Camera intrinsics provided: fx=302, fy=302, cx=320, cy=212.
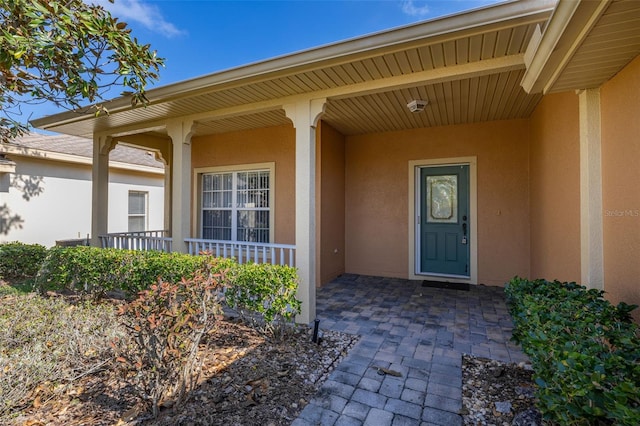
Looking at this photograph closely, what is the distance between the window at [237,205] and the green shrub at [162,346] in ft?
12.8

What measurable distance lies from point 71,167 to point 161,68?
21.1 ft

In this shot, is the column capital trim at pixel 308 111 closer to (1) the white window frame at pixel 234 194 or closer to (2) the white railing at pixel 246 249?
(2) the white railing at pixel 246 249

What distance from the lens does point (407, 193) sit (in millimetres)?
6031

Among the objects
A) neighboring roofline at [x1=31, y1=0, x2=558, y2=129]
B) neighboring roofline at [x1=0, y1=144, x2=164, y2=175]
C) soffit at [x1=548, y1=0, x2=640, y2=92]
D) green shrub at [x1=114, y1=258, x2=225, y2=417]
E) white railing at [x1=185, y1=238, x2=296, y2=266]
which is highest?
neighboring roofline at [x1=31, y1=0, x2=558, y2=129]

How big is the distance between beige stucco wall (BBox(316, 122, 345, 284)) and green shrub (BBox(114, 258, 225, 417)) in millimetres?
3267

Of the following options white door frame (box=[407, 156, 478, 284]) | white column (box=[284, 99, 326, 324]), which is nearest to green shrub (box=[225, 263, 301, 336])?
white column (box=[284, 99, 326, 324])

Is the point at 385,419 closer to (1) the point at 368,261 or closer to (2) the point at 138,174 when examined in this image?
(1) the point at 368,261

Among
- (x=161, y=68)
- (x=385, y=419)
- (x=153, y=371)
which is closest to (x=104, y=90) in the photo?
(x=161, y=68)

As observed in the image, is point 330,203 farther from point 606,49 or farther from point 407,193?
point 606,49

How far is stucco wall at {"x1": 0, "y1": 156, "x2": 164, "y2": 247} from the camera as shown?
7117 mm

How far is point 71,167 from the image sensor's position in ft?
26.8

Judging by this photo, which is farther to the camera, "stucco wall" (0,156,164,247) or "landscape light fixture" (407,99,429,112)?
"stucco wall" (0,156,164,247)

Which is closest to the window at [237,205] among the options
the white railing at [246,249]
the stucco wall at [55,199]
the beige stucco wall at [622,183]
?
the white railing at [246,249]

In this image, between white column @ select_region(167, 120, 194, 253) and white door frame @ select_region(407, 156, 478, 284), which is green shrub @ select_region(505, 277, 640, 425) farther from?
white column @ select_region(167, 120, 194, 253)
